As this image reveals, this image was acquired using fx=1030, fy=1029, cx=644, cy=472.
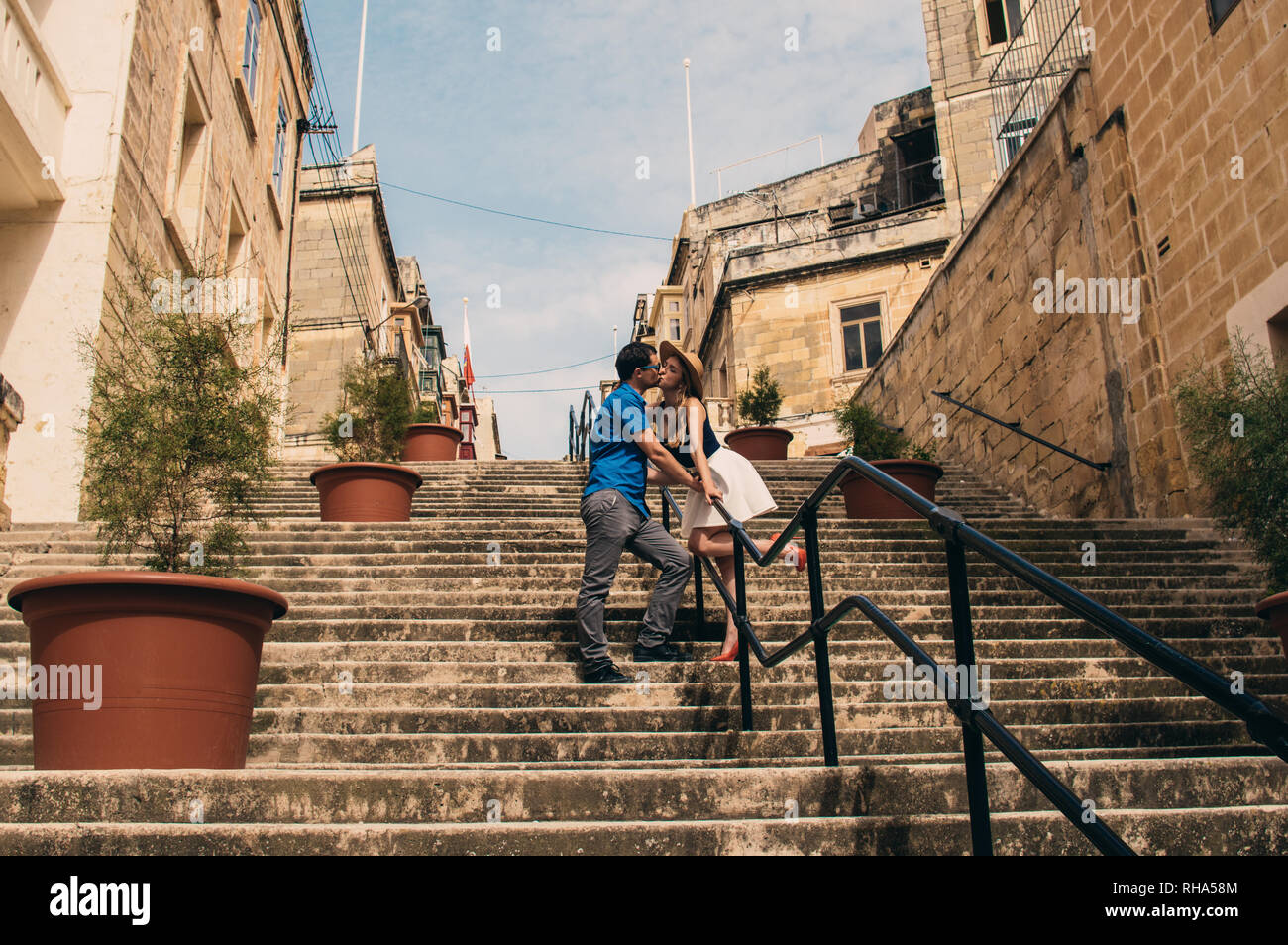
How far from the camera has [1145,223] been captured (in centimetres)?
871

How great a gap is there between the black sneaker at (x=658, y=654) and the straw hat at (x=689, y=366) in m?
1.26

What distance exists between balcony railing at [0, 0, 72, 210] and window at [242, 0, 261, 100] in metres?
6.39

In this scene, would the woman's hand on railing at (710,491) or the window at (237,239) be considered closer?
the woman's hand on railing at (710,491)

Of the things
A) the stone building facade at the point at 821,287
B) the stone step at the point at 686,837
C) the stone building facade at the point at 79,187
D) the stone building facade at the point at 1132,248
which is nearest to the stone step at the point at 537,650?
the stone step at the point at 686,837

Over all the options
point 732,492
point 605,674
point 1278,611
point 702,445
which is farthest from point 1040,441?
point 605,674

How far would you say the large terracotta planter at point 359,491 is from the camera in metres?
8.13

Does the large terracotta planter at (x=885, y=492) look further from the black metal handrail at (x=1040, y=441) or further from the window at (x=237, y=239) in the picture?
the window at (x=237, y=239)

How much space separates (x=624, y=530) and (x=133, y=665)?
214cm

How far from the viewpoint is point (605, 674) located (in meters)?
4.66

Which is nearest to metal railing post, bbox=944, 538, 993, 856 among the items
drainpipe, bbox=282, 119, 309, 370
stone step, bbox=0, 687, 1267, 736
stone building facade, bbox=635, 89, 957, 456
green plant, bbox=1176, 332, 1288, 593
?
stone step, bbox=0, 687, 1267, 736

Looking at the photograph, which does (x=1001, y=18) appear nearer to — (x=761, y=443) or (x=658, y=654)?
(x=761, y=443)
